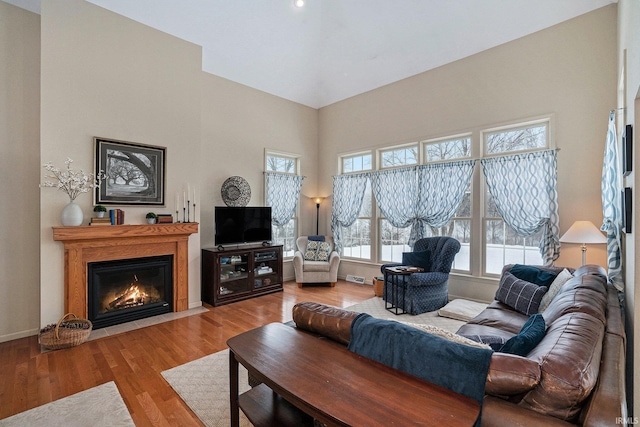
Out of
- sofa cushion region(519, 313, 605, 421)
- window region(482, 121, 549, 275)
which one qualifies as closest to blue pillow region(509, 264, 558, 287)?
window region(482, 121, 549, 275)

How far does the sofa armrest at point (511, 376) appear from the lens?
103 cm

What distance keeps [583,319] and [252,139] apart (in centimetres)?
531

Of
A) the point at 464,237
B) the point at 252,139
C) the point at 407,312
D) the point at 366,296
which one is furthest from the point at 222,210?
the point at 464,237

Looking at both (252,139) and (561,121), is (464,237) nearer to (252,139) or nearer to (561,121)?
(561,121)

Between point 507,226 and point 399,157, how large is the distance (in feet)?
7.25

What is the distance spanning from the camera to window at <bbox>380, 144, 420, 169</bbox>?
5.39 m

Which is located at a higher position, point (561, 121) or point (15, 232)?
point (561, 121)

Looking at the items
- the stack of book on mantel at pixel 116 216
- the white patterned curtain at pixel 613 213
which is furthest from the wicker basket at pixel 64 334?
the white patterned curtain at pixel 613 213

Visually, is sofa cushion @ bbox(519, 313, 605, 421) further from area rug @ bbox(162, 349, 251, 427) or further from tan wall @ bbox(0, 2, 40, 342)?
tan wall @ bbox(0, 2, 40, 342)

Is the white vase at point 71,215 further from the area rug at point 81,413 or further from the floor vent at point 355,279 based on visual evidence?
the floor vent at point 355,279

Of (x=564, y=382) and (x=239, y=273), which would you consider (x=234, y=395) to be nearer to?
(x=564, y=382)

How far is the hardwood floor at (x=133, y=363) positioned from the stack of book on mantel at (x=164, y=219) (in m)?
1.37

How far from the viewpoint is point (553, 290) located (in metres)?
2.77

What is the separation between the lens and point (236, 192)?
17.3ft
